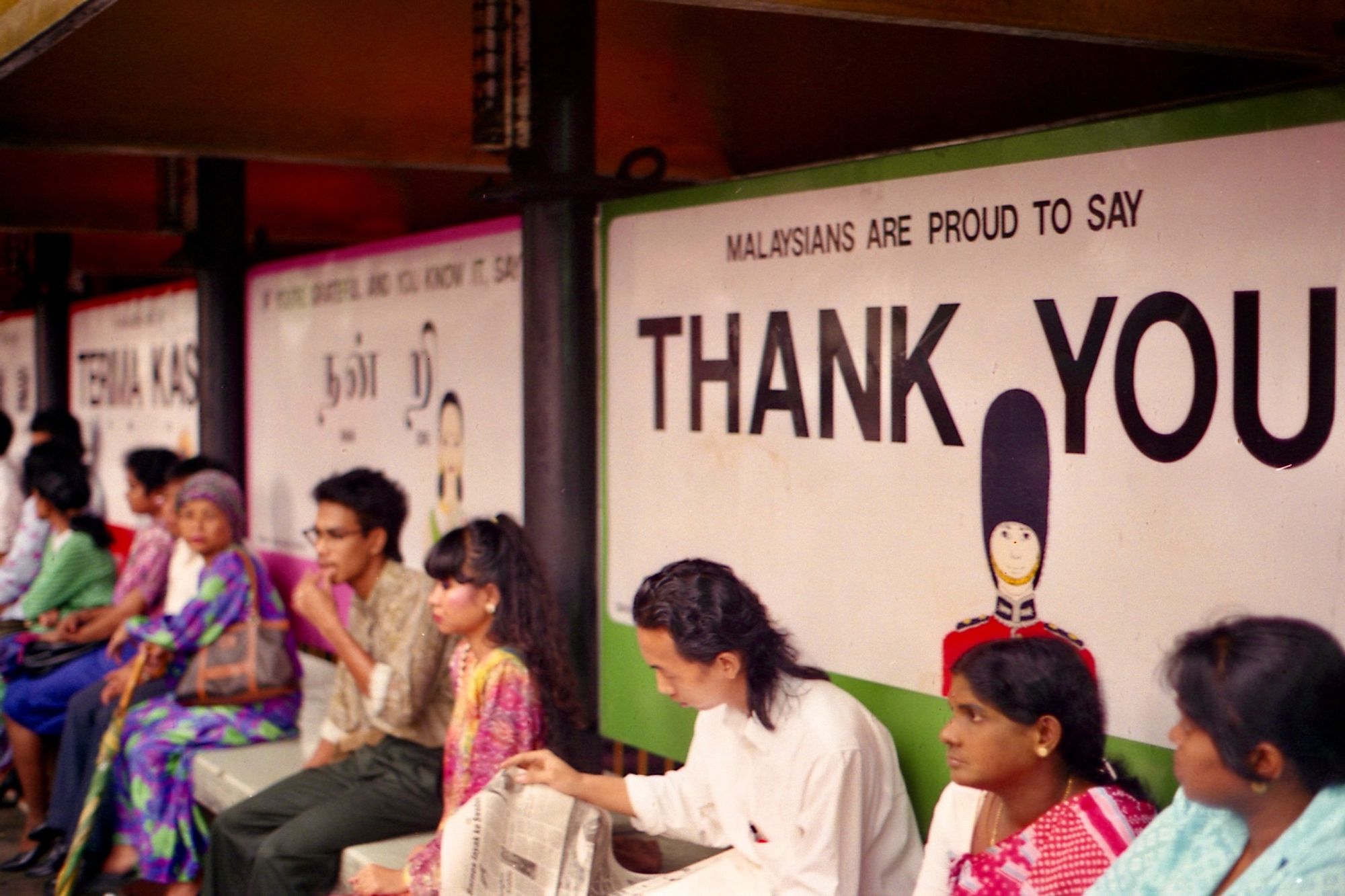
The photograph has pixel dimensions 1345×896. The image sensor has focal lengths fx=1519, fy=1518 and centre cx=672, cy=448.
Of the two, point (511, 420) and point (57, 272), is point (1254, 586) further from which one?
point (57, 272)

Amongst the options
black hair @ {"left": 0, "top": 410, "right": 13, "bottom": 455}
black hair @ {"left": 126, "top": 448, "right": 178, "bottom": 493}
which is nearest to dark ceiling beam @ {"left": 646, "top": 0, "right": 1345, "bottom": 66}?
black hair @ {"left": 126, "top": 448, "right": 178, "bottom": 493}

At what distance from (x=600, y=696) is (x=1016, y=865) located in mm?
1907

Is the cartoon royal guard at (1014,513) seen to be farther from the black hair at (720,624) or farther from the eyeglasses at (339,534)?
the eyeglasses at (339,534)

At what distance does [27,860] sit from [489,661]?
9.69 feet

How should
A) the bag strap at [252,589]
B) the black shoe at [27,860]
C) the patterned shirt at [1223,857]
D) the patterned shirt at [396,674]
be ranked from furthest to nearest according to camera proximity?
the black shoe at [27,860] < the bag strap at [252,589] < the patterned shirt at [396,674] < the patterned shirt at [1223,857]

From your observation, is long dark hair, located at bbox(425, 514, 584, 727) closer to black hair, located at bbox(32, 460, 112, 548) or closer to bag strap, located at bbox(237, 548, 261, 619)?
bag strap, located at bbox(237, 548, 261, 619)

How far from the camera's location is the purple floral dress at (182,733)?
15.9 ft

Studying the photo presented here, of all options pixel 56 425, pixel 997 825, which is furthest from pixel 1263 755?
pixel 56 425

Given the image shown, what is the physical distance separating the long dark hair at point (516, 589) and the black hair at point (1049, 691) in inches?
50.0

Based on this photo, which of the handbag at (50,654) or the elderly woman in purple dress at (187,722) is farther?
the handbag at (50,654)

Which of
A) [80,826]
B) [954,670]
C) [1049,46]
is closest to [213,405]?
[80,826]

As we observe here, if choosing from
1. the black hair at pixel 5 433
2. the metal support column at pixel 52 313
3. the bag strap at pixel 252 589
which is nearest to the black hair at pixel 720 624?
the bag strap at pixel 252 589

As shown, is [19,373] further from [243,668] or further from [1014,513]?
[1014,513]

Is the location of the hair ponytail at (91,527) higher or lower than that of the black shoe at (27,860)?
higher
